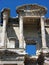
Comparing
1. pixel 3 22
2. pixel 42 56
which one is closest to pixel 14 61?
pixel 42 56

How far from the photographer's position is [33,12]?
A: 97.6 ft

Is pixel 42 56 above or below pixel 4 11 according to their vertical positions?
below

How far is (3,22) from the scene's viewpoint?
29.2m

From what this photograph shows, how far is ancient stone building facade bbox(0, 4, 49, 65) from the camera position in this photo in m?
28.6

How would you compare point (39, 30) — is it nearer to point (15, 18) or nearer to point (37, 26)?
point (37, 26)

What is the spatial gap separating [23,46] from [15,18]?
392 cm

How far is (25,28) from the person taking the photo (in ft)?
101

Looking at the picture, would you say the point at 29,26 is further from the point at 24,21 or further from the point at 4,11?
the point at 4,11

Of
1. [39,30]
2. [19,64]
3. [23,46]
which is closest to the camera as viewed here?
[19,64]

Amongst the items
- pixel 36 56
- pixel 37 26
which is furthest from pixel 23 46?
Answer: pixel 37 26

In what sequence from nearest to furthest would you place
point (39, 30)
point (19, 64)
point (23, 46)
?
1. point (19, 64)
2. point (23, 46)
3. point (39, 30)

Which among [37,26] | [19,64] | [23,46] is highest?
[37,26]

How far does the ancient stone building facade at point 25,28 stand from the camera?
2858 cm

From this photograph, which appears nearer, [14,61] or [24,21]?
[14,61]
